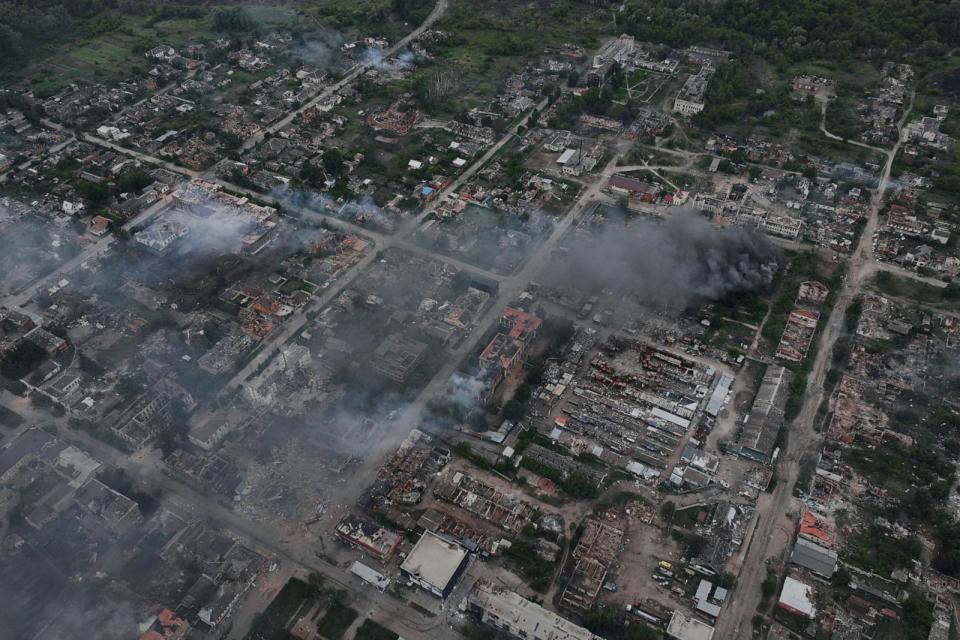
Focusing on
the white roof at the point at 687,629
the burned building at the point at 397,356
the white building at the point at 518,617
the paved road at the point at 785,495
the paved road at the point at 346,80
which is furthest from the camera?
the paved road at the point at 346,80

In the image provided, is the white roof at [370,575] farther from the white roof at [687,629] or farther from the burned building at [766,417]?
the burned building at [766,417]

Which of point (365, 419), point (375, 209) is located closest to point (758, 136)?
point (375, 209)

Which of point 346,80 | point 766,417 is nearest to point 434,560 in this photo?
point 766,417

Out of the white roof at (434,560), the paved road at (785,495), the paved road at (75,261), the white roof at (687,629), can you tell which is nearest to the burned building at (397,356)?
the white roof at (434,560)

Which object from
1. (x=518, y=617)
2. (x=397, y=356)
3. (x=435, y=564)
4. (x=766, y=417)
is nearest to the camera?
(x=518, y=617)

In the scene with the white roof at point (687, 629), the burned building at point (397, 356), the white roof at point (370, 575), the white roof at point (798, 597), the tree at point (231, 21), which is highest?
the tree at point (231, 21)

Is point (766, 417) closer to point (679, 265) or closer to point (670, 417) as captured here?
point (670, 417)
